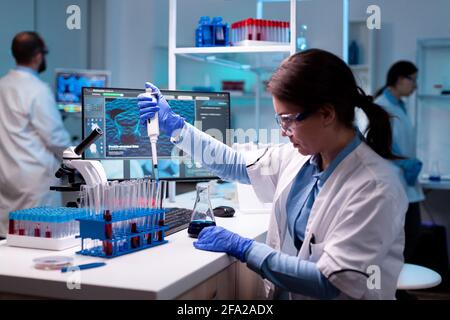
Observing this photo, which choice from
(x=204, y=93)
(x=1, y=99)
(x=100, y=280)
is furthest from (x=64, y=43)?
(x=100, y=280)

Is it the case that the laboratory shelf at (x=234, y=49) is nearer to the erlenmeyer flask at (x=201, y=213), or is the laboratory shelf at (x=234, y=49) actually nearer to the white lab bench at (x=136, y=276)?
the erlenmeyer flask at (x=201, y=213)

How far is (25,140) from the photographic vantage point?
3.23 metres

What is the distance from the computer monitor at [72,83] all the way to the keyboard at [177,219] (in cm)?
227

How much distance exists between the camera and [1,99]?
320cm

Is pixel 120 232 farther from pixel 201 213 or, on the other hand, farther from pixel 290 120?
pixel 290 120

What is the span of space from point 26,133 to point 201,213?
6.37ft

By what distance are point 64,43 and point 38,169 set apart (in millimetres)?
1904

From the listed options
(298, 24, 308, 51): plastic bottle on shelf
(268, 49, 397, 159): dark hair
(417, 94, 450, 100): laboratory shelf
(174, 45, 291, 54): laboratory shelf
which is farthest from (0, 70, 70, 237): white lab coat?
(417, 94, 450, 100): laboratory shelf

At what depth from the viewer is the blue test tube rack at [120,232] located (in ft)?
4.42

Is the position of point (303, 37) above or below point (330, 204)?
above

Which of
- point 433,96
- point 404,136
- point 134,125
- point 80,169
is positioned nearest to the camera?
point 80,169

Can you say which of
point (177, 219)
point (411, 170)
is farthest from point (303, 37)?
point (177, 219)

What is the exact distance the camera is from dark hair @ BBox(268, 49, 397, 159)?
1.35 metres

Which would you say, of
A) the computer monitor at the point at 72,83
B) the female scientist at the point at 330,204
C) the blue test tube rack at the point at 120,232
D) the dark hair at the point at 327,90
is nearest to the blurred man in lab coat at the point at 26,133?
the computer monitor at the point at 72,83
